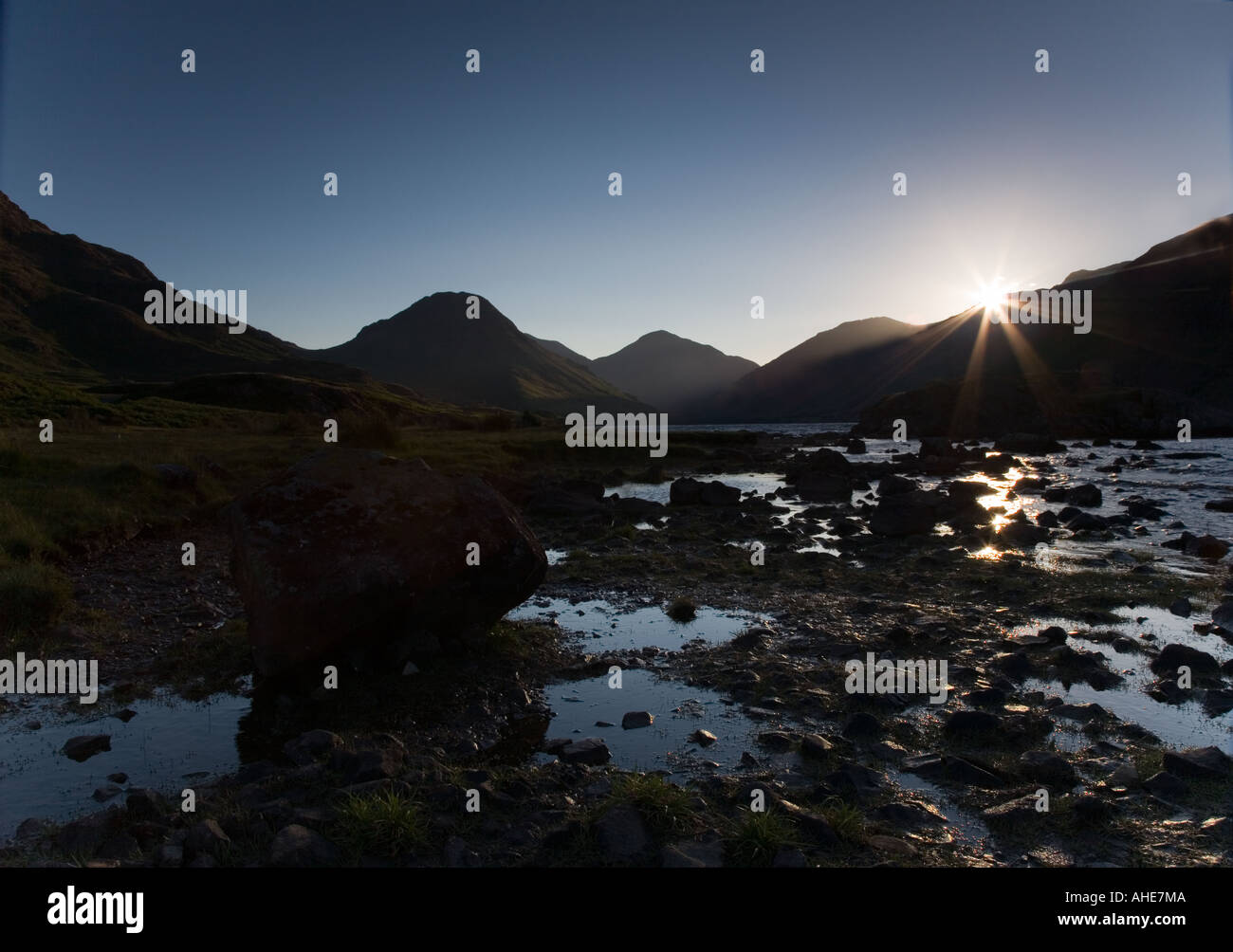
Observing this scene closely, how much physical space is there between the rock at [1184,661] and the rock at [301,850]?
10.7m

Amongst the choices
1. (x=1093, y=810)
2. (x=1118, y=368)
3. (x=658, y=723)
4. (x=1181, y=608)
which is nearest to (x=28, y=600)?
(x=658, y=723)

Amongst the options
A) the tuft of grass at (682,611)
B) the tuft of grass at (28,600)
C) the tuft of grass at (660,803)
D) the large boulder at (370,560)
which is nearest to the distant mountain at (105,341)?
the tuft of grass at (28,600)

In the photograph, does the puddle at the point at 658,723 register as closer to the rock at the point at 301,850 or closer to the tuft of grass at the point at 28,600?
the rock at the point at 301,850

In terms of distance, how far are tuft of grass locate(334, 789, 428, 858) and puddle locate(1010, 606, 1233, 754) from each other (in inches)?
266

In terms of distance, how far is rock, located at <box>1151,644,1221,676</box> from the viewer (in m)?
9.83

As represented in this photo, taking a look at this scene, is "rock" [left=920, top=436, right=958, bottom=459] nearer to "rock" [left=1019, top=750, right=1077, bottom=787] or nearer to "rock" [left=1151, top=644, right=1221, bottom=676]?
"rock" [left=1151, top=644, right=1221, bottom=676]

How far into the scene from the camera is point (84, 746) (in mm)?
7680

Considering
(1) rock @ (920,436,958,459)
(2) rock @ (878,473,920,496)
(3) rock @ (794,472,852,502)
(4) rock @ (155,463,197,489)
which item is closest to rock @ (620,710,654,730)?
(4) rock @ (155,463,197,489)

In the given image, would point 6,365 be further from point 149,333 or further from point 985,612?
point 985,612

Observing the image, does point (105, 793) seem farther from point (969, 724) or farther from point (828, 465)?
point (828, 465)

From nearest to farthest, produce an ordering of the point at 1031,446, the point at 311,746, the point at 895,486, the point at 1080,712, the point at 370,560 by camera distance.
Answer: the point at 311,746 → the point at 1080,712 → the point at 370,560 → the point at 895,486 → the point at 1031,446

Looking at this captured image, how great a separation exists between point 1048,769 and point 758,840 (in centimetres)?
346

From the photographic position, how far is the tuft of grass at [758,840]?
5391 mm

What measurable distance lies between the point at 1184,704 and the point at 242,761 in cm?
1105
